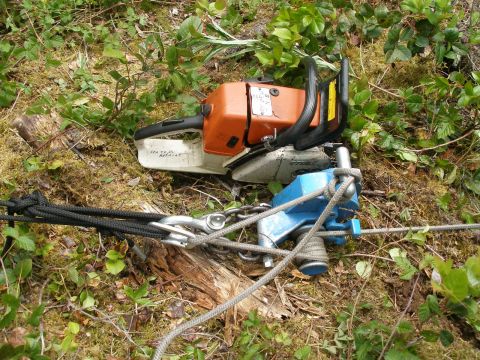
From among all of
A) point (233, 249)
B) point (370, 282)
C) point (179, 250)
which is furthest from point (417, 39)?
point (179, 250)

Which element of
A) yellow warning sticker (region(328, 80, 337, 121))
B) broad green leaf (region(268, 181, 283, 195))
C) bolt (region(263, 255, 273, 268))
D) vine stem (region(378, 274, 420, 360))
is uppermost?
yellow warning sticker (region(328, 80, 337, 121))

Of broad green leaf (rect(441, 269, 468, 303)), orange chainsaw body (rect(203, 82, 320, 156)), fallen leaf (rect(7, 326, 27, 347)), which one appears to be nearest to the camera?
broad green leaf (rect(441, 269, 468, 303))

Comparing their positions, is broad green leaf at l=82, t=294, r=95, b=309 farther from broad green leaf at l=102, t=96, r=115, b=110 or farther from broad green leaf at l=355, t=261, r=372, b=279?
broad green leaf at l=355, t=261, r=372, b=279

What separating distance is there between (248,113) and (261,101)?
7 centimetres

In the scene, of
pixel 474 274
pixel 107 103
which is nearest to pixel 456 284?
pixel 474 274

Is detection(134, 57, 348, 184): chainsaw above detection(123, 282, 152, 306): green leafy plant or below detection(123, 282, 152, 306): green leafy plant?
above

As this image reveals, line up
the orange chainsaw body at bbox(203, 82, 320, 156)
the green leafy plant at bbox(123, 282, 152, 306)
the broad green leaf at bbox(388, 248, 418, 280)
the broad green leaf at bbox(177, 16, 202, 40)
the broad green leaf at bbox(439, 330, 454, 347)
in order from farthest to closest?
the broad green leaf at bbox(177, 16, 202, 40)
the orange chainsaw body at bbox(203, 82, 320, 156)
the broad green leaf at bbox(388, 248, 418, 280)
the green leafy plant at bbox(123, 282, 152, 306)
the broad green leaf at bbox(439, 330, 454, 347)

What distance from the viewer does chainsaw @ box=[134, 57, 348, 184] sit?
1945mm

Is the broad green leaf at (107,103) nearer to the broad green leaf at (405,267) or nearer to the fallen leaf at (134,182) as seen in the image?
the fallen leaf at (134,182)

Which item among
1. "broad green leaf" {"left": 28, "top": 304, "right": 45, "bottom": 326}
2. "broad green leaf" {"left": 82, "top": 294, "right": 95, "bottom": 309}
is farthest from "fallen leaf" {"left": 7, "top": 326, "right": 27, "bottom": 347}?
"broad green leaf" {"left": 82, "top": 294, "right": 95, "bottom": 309}

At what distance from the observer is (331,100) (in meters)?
1.96

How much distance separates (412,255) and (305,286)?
0.48 metres

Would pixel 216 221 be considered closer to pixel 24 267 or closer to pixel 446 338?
pixel 24 267

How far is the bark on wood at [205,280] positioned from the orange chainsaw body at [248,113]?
1.57ft
